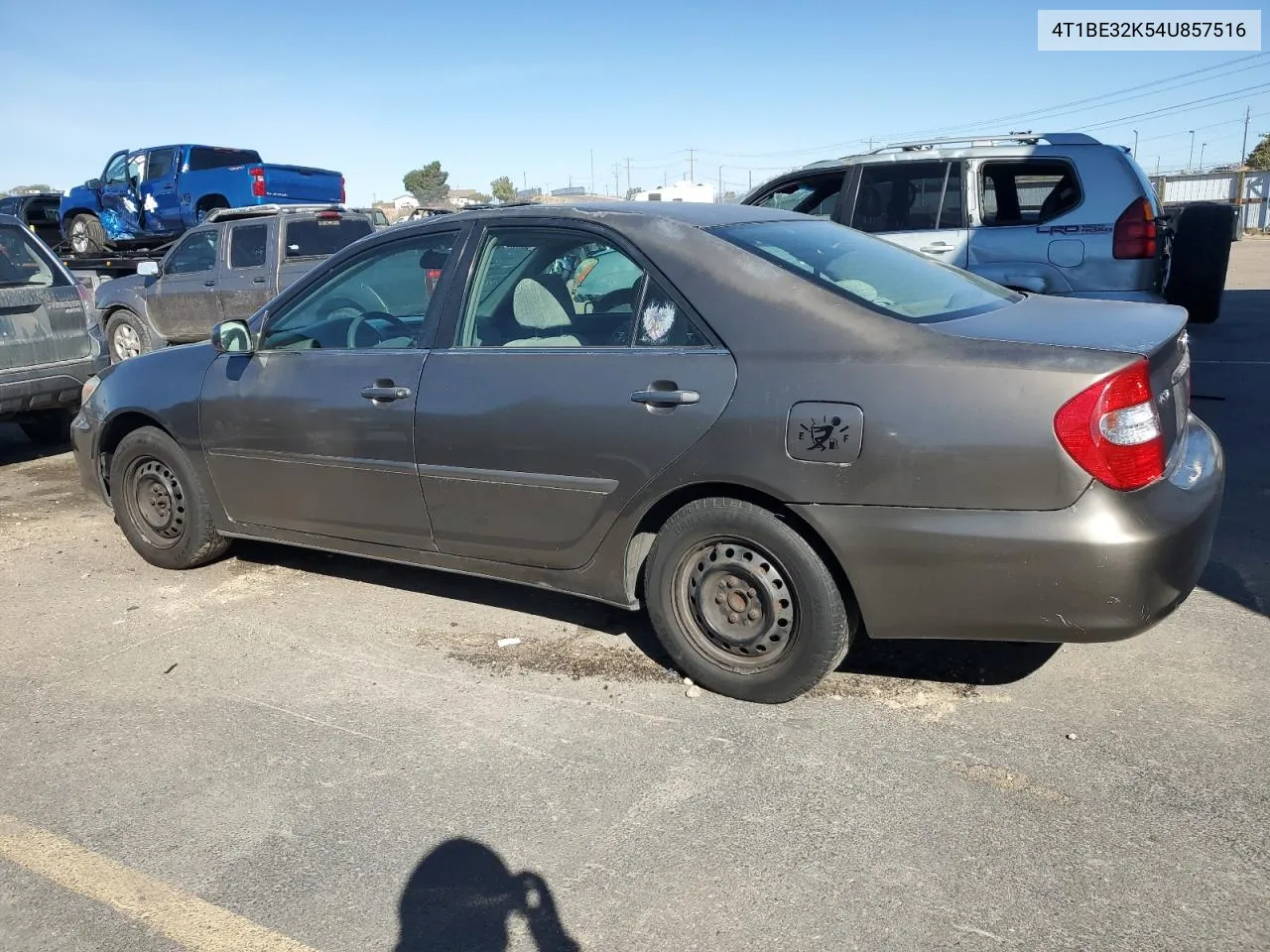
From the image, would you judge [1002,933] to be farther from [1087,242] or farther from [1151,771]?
[1087,242]

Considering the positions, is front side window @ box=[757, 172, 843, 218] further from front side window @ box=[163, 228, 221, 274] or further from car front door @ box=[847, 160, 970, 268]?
front side window @ box=[163, 228, 221, 274]

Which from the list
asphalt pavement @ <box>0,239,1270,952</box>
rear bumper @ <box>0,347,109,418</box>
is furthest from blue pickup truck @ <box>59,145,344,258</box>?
asphalt pavement @ <box>0,239,1270,952</box>

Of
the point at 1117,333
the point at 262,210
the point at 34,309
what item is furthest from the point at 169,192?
the point at 1117,333

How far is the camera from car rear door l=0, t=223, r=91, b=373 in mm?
7680

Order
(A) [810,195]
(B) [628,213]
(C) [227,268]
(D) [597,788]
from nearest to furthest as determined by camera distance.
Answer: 1. (D) [597,788]
2. (B) [628,213]
3. (A) [810,195]
4. (C) [227,268]

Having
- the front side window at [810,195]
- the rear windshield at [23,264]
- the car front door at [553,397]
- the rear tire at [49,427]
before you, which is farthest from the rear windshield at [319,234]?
the car front door at [553,397]

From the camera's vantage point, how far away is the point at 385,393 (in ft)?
13.7

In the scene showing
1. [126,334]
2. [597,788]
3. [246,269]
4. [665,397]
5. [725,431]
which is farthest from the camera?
[126,334]

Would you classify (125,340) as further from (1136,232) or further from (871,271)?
(871,271)

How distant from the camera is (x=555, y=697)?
3.76 metres

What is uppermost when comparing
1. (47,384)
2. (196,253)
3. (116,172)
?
(116,172)

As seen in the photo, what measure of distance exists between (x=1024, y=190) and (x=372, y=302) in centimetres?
540

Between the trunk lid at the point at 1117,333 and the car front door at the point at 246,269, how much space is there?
9654 millimetres

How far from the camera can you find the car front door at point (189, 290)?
1194 centimetres
